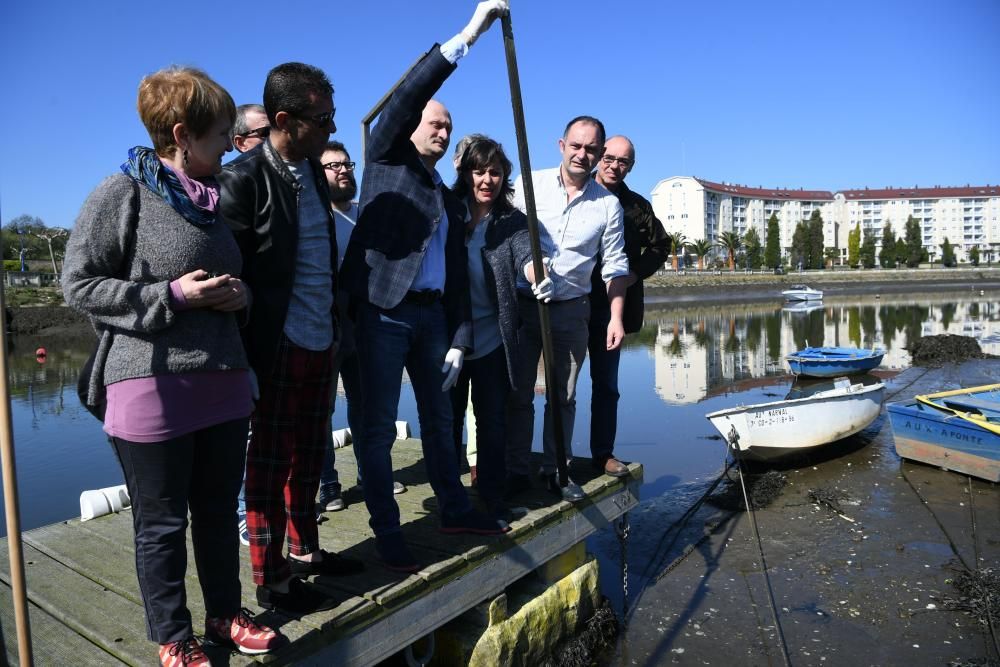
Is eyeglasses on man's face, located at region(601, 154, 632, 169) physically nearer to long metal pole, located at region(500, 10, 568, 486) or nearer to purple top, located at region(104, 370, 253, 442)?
long metal pole, located at region(500, 10, 568, 486)

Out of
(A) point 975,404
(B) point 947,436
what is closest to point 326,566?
(B) point 947,436

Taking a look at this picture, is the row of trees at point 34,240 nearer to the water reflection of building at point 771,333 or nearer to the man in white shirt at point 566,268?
the water reflection of building at point 771,333

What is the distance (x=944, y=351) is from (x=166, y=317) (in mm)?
22081

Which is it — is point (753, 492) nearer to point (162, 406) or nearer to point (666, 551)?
point (666, 551)

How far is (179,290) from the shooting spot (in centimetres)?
214

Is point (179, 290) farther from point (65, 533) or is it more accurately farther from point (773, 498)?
point (773, 498)

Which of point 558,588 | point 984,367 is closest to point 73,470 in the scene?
point 558,588

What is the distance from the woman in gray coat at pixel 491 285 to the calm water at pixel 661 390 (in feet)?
16.7

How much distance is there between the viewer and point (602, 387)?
16.6ft

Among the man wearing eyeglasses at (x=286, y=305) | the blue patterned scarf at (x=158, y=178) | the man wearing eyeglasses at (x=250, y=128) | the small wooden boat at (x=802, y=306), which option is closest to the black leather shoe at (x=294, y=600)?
the man wearing eyeglasses at (x=286, y=305)

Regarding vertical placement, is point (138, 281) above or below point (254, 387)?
above

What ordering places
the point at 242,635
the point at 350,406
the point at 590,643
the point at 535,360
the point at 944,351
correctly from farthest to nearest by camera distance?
1. the point at 944,351
2. the point at 590,643
3. the point at 535,360
4. the point at 350,406
5. the point at 242,635

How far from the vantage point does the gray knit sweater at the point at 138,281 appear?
209 cm

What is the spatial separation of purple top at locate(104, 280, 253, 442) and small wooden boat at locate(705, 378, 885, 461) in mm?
7097
